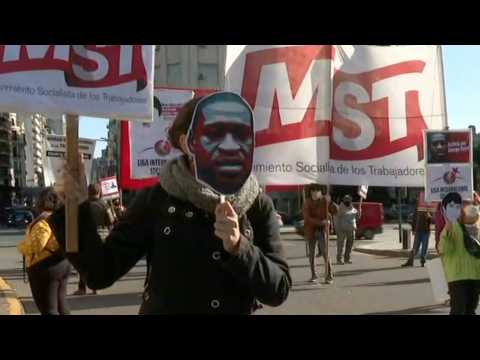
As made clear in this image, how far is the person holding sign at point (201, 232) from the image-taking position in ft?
7.49

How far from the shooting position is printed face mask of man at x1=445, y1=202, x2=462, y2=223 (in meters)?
6.77

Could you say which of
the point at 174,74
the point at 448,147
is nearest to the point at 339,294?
the point at 448,147

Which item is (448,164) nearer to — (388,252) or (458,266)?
(458,266)

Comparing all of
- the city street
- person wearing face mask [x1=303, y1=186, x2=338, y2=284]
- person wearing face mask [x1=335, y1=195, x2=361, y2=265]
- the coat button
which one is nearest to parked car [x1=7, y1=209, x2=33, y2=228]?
the city street

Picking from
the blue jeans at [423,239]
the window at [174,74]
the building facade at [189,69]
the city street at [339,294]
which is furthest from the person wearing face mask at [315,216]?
the window at [174,74]

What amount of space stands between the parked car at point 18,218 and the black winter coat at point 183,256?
45.7 meters

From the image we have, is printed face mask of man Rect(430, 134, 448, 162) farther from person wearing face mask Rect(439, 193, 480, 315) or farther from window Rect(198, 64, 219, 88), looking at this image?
window Rect(198, 64, 219, 88)

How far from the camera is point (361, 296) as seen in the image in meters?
10.4
